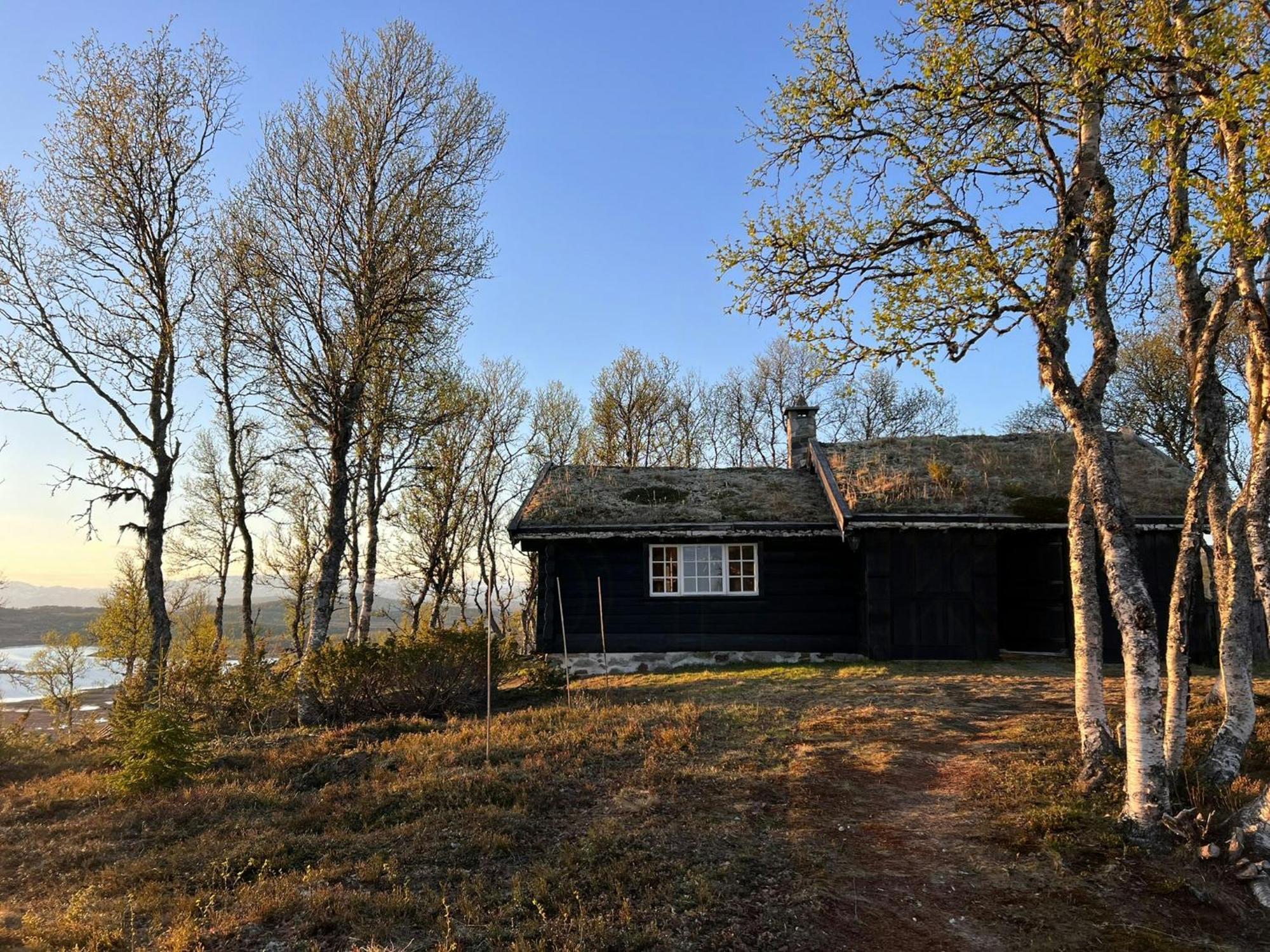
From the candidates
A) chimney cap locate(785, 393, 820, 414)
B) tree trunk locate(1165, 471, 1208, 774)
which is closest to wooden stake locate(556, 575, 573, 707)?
tree trunk locate(1165, 471, 1208, 774)

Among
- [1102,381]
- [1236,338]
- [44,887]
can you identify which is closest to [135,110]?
[44,887]

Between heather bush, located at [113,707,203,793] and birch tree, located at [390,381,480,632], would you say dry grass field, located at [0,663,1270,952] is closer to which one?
heather bush, located at [113,707,203,793]

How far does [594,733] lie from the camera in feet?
32.0

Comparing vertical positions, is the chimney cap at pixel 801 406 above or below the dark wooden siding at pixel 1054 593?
above

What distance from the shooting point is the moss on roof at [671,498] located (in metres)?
16.3

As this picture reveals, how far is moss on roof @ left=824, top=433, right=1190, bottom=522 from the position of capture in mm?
15016

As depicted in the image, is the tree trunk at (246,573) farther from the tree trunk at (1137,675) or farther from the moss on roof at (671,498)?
the tree trunk at (1137,675)

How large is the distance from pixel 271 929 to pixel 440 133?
14.4m

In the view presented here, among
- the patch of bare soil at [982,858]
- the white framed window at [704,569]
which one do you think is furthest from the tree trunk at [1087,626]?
the white framed window at [704,569]

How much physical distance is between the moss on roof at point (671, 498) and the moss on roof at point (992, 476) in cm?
124

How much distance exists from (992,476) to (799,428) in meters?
5.85

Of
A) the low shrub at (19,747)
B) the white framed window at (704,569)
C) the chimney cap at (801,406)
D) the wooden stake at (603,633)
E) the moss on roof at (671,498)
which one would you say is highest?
the chimney cap at (801,406)

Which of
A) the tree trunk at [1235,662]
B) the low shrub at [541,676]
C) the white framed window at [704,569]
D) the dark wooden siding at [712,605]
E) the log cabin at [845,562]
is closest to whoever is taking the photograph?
the tree trunk at [1235,662]

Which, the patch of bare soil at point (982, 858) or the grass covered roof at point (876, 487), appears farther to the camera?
the grass covered roof at point (876, 487)
